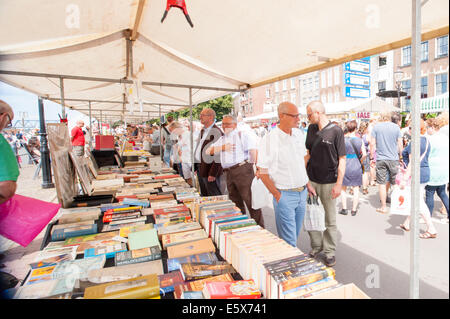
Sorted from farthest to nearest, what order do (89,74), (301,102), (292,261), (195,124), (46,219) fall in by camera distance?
1. (301,102)
2. (195,124)
3. (89,74)
4. (46,219)
5. (292,261)

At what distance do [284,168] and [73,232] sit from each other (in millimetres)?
1616

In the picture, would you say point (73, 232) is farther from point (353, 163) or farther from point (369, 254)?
point (353, 163)

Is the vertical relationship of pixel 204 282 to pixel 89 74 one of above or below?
below

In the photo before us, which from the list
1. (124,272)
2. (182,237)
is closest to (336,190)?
(182,237)

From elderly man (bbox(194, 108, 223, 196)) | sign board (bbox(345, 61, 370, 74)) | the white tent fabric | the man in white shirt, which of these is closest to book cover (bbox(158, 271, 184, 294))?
the man in white shirt

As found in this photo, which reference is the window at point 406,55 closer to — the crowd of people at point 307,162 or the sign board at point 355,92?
the crowd of people at point 307,162

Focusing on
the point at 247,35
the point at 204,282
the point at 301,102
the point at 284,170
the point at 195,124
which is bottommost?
the point at 204,282

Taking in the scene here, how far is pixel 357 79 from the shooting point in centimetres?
420

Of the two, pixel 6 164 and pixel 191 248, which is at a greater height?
pixel 6 164

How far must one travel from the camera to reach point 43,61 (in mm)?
3078

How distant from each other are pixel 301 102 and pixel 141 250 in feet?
114

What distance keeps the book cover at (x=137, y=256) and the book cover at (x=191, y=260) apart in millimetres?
111

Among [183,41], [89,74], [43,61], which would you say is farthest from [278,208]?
[89,74]

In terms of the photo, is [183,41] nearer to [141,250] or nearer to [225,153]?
[225,153]
